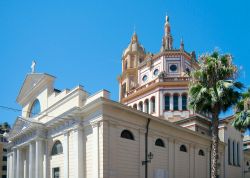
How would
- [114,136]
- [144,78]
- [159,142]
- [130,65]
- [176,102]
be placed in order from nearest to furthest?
1. [114,136]
2. [159,142]
3. [176,102]
4. [144,78]
5. [130,65]

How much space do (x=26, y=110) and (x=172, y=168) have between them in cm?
1664

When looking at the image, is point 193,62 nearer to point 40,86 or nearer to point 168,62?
point 168,62

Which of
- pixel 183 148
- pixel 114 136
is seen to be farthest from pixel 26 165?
pixel 183 148

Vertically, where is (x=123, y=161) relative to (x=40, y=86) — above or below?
below

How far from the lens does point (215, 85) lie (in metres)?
23.2

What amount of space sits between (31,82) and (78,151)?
13.2 meters

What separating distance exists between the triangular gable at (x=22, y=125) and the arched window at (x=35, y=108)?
1.44 m

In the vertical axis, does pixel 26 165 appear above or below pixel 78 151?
below

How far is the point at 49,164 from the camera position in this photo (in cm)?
2859

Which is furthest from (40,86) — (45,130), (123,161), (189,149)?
(189,149)

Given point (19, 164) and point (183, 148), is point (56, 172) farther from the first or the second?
point (183, 148)

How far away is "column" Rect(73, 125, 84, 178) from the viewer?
24.1 m

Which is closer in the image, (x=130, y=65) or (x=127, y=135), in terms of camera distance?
(x=127, y=135)

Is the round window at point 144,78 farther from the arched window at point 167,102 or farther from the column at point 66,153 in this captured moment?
the column at point 66,153
